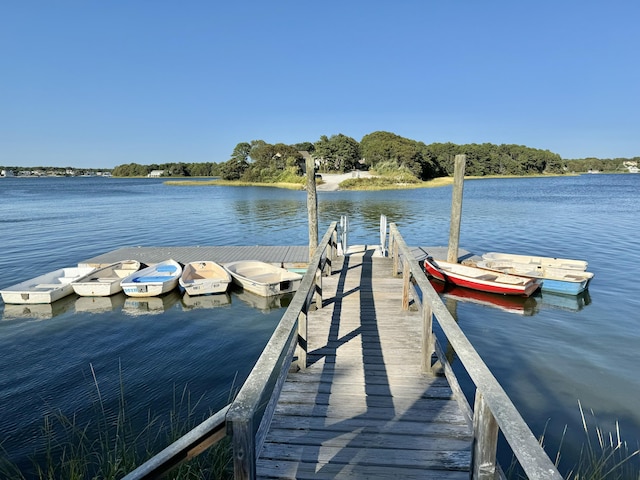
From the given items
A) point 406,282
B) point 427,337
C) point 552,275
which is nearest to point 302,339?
point 427,337

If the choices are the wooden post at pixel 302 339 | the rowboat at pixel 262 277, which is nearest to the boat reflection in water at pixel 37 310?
the rowboat at pixel 262 277

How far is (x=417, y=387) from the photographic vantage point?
407 centimetres

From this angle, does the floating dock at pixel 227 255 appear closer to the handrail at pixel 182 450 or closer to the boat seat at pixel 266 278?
the boat seat at pixel 266 278

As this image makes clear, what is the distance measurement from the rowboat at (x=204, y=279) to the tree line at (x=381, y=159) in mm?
40999

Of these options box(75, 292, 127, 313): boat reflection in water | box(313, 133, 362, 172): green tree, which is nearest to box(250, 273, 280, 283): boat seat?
box(75, 292, 127, 313): boat reflection in water

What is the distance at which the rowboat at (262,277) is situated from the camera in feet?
37.6

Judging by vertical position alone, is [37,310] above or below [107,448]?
below

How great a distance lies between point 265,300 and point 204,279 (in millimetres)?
2097

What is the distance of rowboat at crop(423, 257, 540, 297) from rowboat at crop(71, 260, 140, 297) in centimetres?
1048

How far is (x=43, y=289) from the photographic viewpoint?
11.8 metres

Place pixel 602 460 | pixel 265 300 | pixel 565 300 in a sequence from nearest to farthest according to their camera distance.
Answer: pixel 602 460 → pixel 565 300 → pixel 265 300

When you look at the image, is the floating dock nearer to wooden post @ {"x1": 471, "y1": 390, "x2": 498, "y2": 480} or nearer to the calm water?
the calm water

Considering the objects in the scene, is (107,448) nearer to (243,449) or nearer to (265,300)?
(243,449)

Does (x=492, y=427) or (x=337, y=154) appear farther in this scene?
(x=337, y=154)
